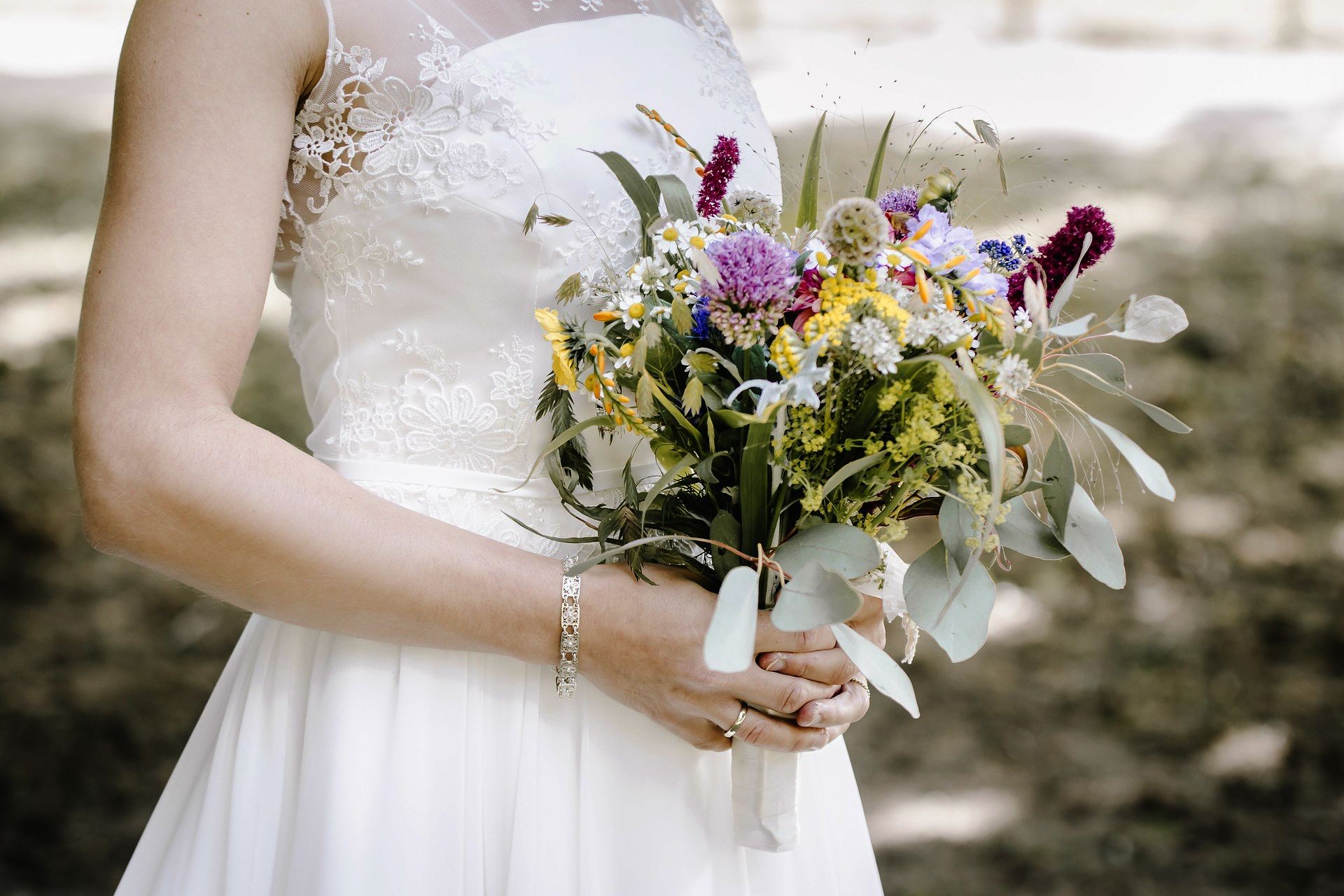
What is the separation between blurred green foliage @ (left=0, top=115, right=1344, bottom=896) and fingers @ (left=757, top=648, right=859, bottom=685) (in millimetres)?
2012

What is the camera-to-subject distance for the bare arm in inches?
29.1

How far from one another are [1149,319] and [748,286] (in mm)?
352

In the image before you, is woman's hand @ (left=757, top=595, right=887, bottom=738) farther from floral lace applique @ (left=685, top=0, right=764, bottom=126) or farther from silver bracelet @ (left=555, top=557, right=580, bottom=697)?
floral lace applique @ (left=685, top=0, right=764, bottom=126)

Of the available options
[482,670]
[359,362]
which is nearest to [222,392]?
[359,362]

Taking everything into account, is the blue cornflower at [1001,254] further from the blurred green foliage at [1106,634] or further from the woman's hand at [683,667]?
the blurred green foliage at [1106,634]

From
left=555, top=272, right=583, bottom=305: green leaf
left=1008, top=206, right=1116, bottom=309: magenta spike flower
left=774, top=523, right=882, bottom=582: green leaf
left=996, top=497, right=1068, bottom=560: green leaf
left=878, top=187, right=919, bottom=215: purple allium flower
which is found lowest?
left=774, top=523, right=882, bottom=582: green leaf

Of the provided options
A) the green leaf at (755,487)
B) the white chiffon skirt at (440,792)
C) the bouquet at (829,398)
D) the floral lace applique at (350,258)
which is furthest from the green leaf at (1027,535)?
the floral lace applique at (350,258)

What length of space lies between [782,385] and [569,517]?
374mm

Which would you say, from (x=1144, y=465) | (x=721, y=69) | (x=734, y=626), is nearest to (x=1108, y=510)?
(x=721, y=69)

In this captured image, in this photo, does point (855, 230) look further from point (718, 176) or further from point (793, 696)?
point (793, 696)

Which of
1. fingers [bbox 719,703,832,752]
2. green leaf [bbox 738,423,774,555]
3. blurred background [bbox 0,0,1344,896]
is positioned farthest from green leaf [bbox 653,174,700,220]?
blurred background [bbox 0,0,1344,896]

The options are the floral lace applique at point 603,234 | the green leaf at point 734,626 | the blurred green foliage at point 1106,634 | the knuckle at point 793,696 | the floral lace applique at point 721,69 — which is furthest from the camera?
the blurred green foliage at point 1106,634

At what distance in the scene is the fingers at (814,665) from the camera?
2.73 feet

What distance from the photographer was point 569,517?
3.22 ft
